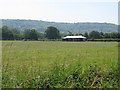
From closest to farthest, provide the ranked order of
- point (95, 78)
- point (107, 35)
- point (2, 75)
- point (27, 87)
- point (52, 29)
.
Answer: point (27, 87) → point (95, 78) → point (2, 75) → point (52, 29) → point (107, 35)

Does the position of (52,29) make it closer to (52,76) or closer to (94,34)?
(94,34)

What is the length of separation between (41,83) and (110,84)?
1.48 metres

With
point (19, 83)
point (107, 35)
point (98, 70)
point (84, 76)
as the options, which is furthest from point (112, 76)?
point (107, 35)


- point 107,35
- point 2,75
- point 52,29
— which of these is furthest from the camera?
point 107,35

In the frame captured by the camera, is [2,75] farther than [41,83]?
Yes

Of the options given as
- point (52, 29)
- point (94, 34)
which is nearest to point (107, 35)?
point (94, 34)

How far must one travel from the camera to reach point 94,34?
371 feet

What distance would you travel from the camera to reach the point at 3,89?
178 inches

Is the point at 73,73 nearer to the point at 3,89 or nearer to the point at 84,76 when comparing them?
the point at 84,76

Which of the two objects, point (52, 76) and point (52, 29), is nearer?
point (52, 76)

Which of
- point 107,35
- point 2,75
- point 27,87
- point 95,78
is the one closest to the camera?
point 27,87

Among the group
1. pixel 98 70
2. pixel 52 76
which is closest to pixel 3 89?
pixel 52 76

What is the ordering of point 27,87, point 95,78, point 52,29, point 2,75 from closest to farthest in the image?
point 27,87 → point 95,78 → point 2,75 → point 52,29

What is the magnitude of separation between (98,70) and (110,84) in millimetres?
916
